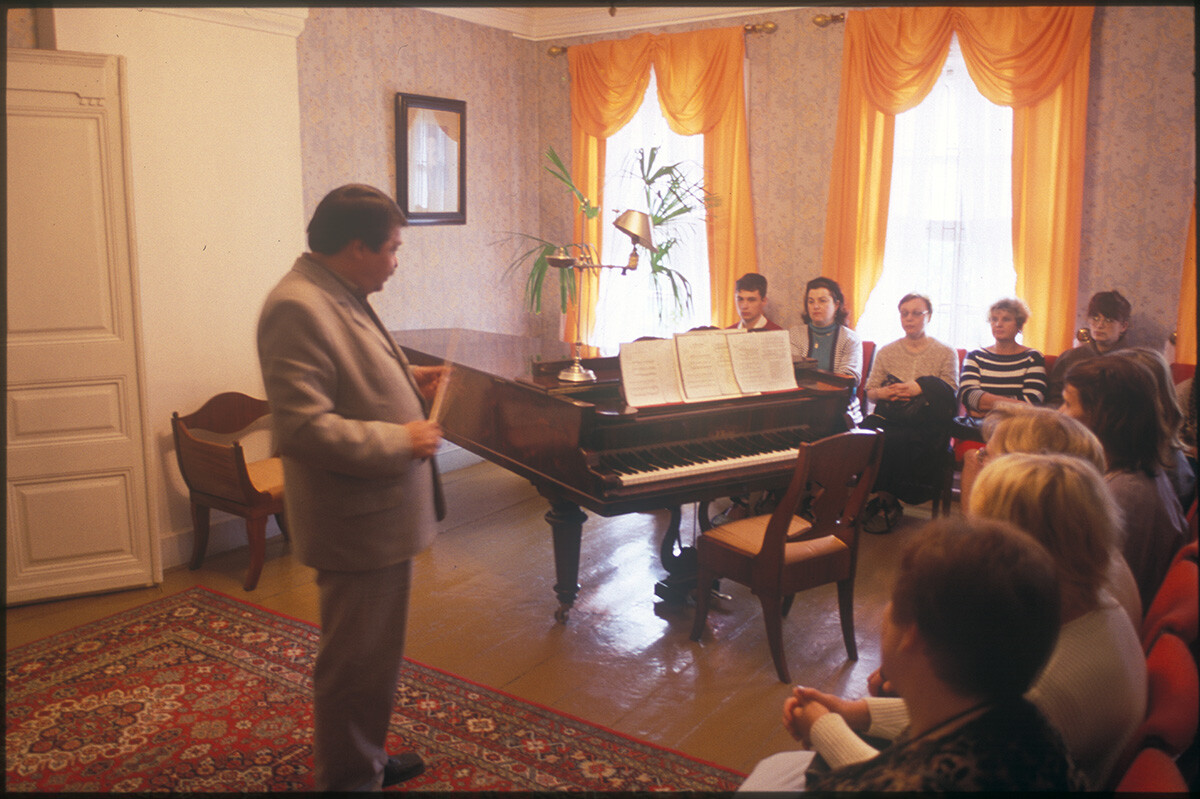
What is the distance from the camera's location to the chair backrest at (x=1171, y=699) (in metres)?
1.38

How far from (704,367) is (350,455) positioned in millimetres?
1746

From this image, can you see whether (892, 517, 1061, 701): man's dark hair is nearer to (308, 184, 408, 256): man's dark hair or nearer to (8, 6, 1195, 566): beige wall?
(308, 184, 408, 256): man's dark hair

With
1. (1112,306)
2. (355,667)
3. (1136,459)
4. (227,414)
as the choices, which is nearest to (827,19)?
(1112,306)

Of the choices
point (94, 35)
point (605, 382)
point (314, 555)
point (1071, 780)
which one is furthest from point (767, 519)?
point (94, 35)

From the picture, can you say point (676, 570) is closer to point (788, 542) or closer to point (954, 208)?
point (788, 542)

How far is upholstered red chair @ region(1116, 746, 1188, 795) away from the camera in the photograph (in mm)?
1179

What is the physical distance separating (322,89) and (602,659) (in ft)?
12.2

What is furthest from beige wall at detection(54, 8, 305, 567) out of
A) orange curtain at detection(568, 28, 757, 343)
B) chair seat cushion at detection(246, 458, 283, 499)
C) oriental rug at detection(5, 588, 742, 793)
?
orange curtain at detection(568, 28, 757, 343)

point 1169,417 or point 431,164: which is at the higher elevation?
point 431,164

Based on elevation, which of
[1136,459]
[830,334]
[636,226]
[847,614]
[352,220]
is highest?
[636,226]

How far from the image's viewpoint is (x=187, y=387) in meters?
4.28

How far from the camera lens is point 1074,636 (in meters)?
1.55

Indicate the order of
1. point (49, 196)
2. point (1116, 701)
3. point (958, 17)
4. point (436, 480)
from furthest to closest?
point (958, 17) < point (49, 196) < point (436, 480) < point (1116, 701)

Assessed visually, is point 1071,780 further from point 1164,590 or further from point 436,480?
point 436,480
